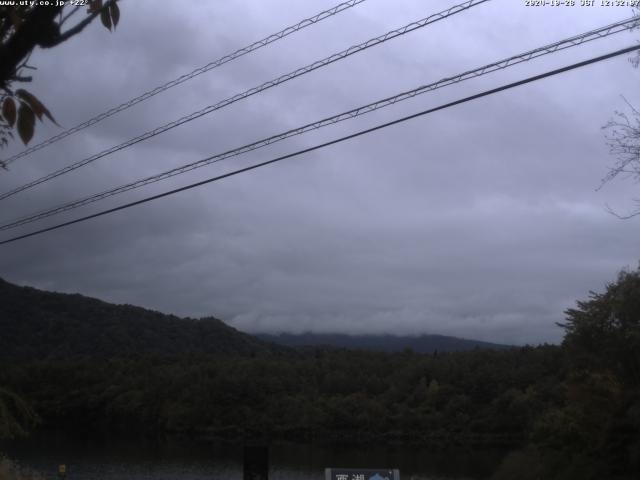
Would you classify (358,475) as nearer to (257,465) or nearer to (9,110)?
(257,465)

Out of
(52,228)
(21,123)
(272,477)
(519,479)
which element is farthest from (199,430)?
(21,123)

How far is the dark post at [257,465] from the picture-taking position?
12242 mm

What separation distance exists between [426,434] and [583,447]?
1308 inches

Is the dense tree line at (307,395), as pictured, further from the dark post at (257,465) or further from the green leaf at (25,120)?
the green leaf at (25,120)

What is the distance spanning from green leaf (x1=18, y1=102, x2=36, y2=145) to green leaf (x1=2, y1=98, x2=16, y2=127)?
0.09 feet

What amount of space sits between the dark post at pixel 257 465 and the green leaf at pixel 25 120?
9.44 m

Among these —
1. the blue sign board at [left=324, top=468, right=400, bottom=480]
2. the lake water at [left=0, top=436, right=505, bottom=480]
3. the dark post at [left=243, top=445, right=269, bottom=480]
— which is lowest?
the lake water at [left=0, top=436, right=505, bottom=480]

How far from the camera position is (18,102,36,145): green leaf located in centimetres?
365

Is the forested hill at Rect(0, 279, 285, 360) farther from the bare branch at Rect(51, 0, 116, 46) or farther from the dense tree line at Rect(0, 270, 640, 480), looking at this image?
the bare branch at Rect(51, 0, 116, 46)

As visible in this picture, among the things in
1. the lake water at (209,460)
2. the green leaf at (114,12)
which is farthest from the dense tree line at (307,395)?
the green leaf at (114,12)

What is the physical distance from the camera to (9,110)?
3.64 m

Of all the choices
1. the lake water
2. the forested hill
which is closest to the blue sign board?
the lake water

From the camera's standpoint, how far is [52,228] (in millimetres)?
15156

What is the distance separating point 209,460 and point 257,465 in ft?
134
